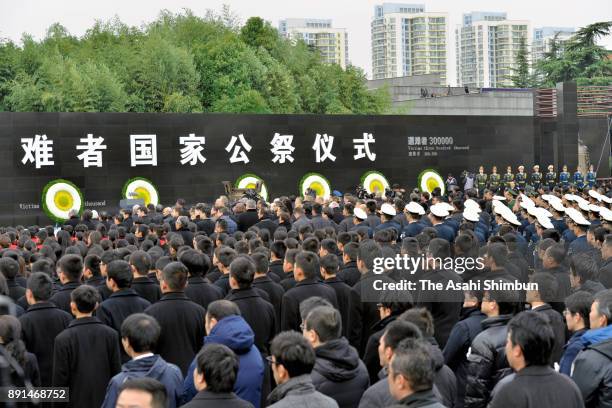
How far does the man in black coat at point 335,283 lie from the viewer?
23.3ft

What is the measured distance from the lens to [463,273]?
25.4 ft

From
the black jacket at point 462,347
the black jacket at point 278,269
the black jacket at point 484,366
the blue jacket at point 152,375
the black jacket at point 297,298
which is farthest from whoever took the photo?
the black jacket at point 278,269

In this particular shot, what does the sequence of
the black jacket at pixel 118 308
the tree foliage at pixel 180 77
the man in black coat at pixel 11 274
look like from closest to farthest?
the black jacket at pixel 118 308 → the man in black coat at pixel 11 274 → the tree foliage at pixel 180 77

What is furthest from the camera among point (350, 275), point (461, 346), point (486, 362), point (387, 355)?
point (350, 275)

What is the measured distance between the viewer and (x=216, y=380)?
13.0ft

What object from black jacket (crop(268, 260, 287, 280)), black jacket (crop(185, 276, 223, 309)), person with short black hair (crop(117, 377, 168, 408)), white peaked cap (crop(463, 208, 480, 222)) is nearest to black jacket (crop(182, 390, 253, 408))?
person with short black hair (crop(117, 377, 168, 408))

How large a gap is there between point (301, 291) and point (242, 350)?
1.73m

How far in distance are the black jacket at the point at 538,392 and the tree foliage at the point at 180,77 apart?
1197 inches

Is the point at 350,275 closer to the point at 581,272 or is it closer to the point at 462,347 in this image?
the point at 581,272

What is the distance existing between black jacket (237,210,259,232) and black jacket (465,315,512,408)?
28.5 feet

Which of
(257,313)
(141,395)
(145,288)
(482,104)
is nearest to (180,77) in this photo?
(482,104)

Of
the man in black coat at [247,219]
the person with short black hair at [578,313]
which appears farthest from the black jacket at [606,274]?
the man in black coat at [247,219]

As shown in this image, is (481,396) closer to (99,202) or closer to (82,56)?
(99,202)

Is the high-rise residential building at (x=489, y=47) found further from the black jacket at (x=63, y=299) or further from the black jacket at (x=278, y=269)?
Answer: the black jacket at (x=63, y=299)
